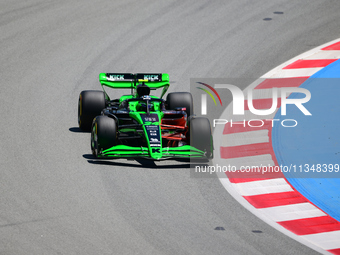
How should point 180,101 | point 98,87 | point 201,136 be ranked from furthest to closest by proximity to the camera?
1. point 98,87
2. point 180,101
3. point 201,136

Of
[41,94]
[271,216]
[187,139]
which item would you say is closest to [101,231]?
[271,216]

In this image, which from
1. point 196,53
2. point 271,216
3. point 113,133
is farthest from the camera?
point 196,53

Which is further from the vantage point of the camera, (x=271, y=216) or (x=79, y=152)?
(x=79, y=152)

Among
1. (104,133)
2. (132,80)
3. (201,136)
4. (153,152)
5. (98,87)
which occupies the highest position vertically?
(132,80)

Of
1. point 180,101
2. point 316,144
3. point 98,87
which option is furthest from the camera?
point 98,87

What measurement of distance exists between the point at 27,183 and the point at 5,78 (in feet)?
20.8

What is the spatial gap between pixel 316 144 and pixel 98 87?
580 centimetres

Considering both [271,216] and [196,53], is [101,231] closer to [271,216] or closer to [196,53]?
[271,216]

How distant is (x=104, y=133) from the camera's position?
36.3ft

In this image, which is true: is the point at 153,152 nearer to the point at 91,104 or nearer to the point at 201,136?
the point at 201,136

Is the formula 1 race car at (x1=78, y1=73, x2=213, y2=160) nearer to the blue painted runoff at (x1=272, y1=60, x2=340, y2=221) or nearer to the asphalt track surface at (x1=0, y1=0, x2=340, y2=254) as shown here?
the asphalt track surface at (x1=0, y1=0, x2=340, y2=254)

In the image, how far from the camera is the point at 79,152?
1188 cm

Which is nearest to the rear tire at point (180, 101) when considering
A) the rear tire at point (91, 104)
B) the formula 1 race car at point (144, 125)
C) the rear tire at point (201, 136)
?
the formula 1 race car at point (144, 125)

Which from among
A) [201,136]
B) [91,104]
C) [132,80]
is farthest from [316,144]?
[91,104]
